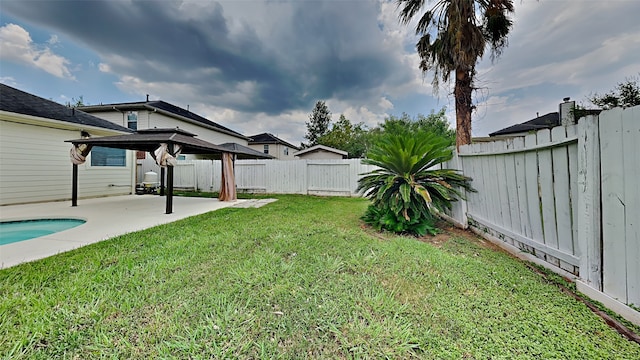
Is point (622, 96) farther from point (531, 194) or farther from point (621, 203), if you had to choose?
point (621, 203)

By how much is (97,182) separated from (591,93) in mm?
22359

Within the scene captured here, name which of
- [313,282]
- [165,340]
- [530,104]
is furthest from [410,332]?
[530,104]

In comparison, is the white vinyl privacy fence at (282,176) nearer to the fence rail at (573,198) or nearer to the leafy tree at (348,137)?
the fence rail at (573,198)

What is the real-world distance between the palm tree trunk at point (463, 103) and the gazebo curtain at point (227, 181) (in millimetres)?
7568

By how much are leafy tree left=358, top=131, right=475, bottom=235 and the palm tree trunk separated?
1.64 m

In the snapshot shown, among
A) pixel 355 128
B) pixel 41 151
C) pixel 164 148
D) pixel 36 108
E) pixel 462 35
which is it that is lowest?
pixel 164 148

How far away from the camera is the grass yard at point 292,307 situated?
143cm

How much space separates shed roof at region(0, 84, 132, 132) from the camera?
6.85 meters

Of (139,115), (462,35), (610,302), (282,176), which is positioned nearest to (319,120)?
(139,115)

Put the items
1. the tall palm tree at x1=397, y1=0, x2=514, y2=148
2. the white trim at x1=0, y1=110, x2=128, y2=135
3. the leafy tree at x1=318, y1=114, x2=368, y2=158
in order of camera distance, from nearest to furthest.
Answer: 1. the tall palm tree at x1=397, y1=0, x2=514, y2=148
2. the white trim at x1=0, y1=110, x2=128, y2=135
3. the leafy tree at x1=318, y1=114, x2=368, y2=158

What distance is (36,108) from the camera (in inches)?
294

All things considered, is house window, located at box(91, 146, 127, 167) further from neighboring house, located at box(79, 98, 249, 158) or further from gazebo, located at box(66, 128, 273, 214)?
neighboring house, located at box(79, 98, 249, 158)

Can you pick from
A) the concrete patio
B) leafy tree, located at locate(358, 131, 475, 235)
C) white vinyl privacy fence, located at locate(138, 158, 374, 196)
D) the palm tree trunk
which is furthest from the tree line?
the concrete patio

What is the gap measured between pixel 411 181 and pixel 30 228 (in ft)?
26.8
